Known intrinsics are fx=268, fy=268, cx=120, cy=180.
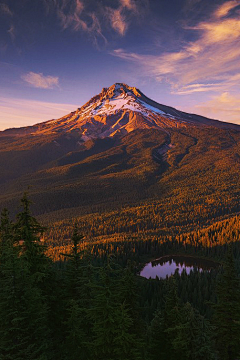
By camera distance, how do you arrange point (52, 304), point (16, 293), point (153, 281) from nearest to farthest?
point (16, 293)
point (52, 304)
point (153, 281)

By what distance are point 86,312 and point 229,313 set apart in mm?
16801

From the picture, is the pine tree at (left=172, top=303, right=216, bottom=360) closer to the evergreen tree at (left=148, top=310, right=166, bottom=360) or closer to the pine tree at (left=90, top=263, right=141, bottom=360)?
the evergreen tree at (left=148, top=310, right=166, bottom=360)

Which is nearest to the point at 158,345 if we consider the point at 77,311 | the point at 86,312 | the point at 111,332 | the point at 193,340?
the point at 193,340

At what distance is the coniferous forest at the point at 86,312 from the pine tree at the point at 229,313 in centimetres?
10

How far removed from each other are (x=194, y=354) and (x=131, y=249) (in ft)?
496

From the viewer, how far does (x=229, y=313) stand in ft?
92.8

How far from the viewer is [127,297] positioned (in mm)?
21734

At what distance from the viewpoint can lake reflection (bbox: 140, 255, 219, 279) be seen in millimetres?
159875

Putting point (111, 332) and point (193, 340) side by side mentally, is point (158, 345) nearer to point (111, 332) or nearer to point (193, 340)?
point (193, 340)

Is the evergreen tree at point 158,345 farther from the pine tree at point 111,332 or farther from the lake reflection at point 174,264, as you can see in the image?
the lake reflection at point 174,264

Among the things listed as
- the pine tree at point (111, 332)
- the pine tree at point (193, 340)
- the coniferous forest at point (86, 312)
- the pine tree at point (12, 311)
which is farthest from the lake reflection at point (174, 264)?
the pine tree at point (12, 311)

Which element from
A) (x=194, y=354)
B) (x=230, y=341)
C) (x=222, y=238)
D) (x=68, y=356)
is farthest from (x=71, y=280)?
(x=222, y=238)

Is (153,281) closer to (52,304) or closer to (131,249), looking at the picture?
(131,249)

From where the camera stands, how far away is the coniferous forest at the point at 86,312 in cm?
1680
